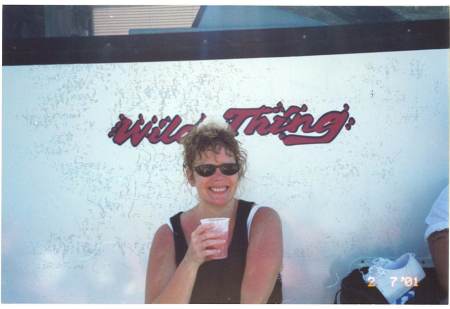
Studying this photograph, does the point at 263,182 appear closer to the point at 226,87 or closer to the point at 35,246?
the point at 226,87

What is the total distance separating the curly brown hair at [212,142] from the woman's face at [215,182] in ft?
0.07

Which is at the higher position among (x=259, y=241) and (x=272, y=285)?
(x=259, y=241)

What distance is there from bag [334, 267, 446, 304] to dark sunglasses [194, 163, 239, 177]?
84 centimetres

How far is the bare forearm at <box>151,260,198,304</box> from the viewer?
3.46m

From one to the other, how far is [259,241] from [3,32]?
180 cm

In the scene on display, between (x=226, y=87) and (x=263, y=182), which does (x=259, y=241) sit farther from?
(x=226, y=87)

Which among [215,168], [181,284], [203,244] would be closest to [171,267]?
[181,284]

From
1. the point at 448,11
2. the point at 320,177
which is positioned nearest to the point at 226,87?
the point at 320,177

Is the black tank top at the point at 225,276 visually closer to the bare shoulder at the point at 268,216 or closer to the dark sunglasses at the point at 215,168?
the bare shoulder at the point at 268,216

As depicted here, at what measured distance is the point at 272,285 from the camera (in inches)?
139

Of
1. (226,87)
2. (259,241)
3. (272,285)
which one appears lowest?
(272,285)

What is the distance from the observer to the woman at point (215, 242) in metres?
3.48

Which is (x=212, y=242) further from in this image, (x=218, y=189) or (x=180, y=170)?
(x=180, y=170)
